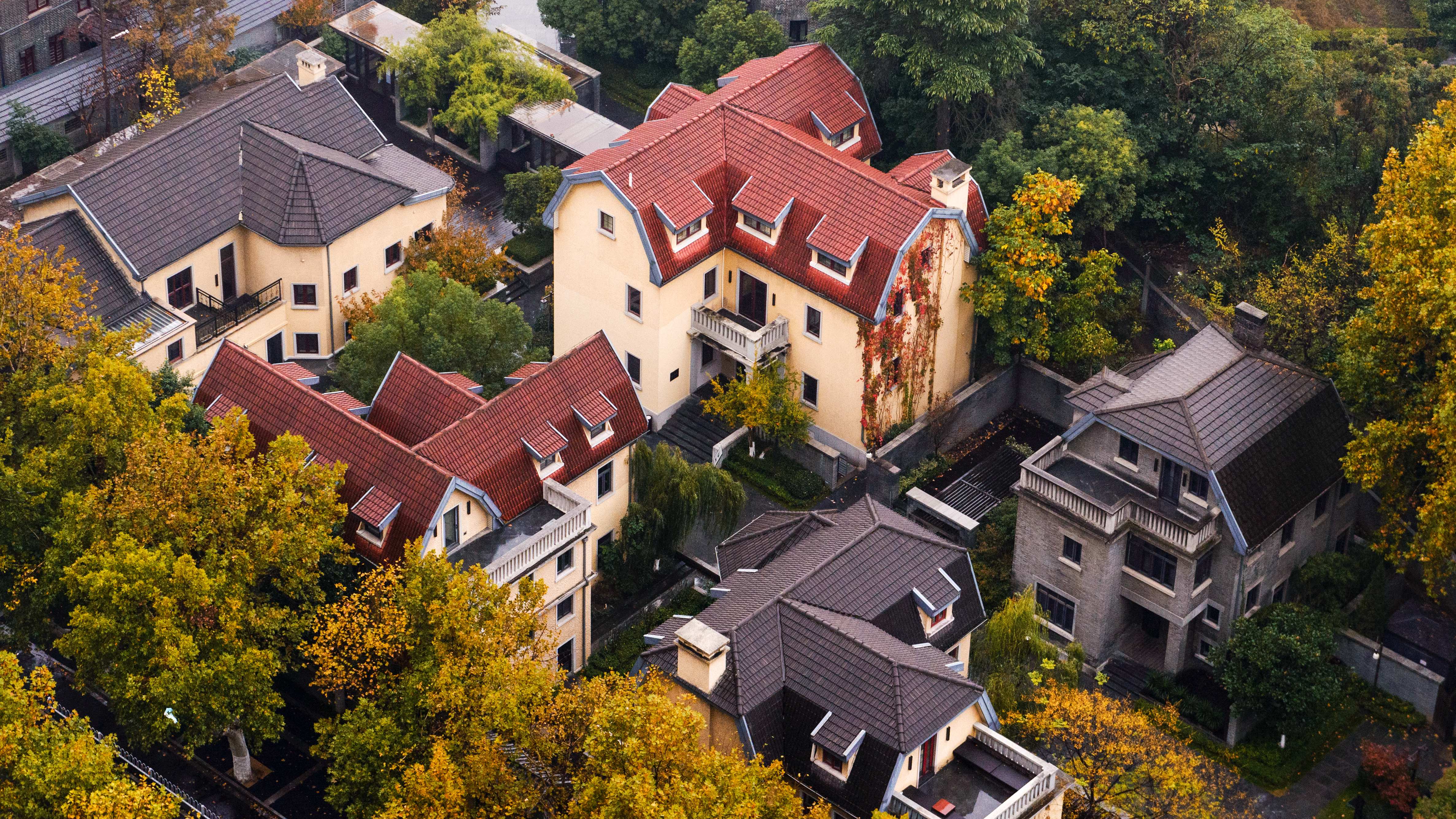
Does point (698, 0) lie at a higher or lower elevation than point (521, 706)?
higher

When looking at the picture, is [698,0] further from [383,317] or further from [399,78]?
[383,317]

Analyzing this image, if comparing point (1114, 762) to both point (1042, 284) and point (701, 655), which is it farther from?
point (1042, 284)

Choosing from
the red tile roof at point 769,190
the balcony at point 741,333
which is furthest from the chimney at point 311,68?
the balcony at point 741,333

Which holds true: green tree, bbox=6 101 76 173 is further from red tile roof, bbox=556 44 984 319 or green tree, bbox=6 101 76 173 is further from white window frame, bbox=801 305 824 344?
white window frame, bbox=801 305 824 344

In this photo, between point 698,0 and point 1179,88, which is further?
point 698,0

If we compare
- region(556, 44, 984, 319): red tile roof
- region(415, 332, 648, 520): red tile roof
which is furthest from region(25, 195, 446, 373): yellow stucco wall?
region(415, 332, 648, 520): red tile roof

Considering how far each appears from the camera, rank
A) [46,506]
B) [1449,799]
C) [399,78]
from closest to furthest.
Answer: [1449,799]
[46,506]
[399,78]

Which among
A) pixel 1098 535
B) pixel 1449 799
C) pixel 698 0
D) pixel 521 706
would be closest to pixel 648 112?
pixel 698 0

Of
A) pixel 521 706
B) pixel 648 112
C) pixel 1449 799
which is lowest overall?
pixel 1449 799
